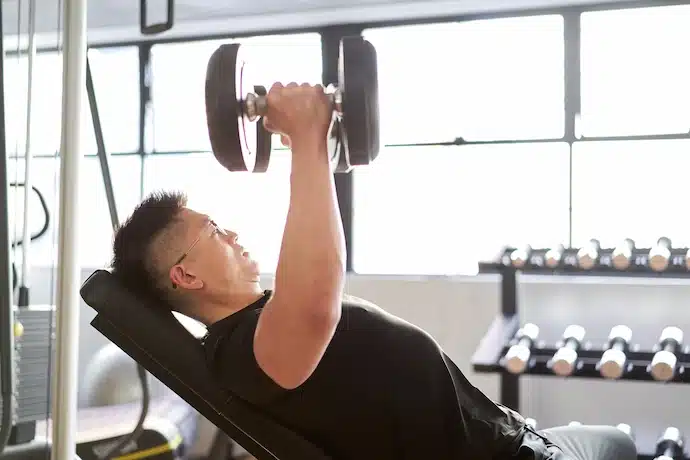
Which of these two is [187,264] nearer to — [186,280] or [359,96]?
[186,280]

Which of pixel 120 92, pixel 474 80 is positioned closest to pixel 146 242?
pixel 474 80

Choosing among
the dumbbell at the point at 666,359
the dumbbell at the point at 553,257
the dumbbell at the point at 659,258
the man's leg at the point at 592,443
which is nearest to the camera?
the man's leg at the point at 592,443

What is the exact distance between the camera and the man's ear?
3.60 feet

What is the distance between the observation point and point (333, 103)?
87 centimetres

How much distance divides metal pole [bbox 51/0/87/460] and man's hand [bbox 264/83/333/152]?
0.62 m

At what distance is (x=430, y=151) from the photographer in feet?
8.24

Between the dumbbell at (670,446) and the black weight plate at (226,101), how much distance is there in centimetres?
154

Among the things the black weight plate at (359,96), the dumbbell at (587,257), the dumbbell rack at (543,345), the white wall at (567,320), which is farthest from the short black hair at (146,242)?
the dumbbell at (587,257)

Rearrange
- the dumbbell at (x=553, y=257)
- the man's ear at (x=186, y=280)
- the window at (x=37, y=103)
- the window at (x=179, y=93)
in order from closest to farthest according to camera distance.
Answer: the man's ear at (x=186, y=280) → the window at (x=37, y=103) → the dumbbell at (x=553, y=257) → the window at (x=179, y=93)

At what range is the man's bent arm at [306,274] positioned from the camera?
→ 822 millimetres

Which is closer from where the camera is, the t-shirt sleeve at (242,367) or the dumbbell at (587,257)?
the t-shirt sleeve at (242,367)

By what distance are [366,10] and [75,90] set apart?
1402mm

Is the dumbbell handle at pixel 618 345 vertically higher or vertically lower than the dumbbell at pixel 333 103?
lower

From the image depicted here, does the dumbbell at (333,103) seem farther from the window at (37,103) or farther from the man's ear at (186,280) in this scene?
the window at (37,103)
